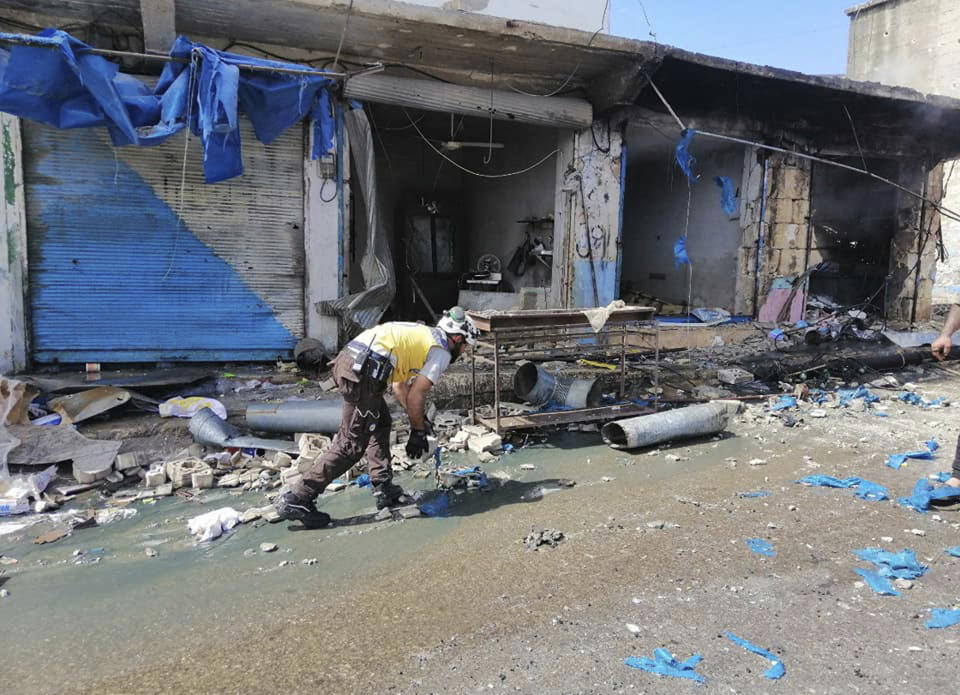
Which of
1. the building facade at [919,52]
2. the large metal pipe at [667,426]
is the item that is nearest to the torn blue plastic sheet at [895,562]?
the large metal pipe at [667,426]

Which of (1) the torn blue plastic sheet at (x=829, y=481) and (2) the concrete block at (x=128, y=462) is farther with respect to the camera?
(2) the concrete block at (x=128, y=462)

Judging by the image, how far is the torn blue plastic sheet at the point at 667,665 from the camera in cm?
243

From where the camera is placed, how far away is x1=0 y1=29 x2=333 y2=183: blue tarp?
5.18m

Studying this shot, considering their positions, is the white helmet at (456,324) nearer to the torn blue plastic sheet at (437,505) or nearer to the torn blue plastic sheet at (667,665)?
the torn blue plastic sheet at (437,505)

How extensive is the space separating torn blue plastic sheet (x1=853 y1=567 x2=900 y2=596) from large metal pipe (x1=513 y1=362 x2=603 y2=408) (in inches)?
122

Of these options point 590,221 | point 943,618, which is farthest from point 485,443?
point 590,221

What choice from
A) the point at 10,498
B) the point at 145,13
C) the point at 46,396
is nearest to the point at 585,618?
the point at 10,498

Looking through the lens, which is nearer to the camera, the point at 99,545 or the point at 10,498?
the point at 99,545

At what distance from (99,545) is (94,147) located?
4.72 m

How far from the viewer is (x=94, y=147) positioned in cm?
654

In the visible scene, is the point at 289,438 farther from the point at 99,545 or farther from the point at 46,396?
the point at 46,396

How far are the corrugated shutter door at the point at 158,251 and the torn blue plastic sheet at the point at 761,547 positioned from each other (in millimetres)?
5604

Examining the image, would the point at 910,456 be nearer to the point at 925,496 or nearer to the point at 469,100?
the point at 925,496

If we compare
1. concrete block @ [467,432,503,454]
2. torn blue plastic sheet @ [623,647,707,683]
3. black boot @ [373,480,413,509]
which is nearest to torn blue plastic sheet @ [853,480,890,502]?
torn blue plastic sheet @ [623,647,707,683]
